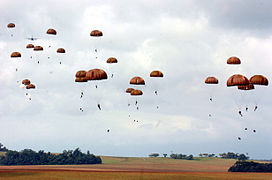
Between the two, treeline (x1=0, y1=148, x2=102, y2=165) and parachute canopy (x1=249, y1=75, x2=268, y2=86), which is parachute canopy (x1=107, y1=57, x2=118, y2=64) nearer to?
parachute canopy (x1=249, y1=75, x2=268, y2=86)

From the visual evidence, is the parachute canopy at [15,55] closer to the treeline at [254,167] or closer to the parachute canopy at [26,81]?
the parachute canopy at [26,81]

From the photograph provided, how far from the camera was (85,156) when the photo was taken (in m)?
167

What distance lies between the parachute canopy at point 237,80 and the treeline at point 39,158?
4105 inches

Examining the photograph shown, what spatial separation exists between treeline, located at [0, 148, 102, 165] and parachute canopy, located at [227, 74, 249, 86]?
104 m

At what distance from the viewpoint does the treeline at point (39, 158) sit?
164 metres

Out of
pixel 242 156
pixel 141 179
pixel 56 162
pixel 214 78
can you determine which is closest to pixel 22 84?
pixel 141 179

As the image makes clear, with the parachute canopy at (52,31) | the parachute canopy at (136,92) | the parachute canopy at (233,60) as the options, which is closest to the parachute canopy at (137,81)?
the parachute canopy at (136,92)

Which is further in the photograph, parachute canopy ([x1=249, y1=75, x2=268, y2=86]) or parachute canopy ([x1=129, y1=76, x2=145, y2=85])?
parachute canopy ([x1=129, y1=76, x2=145, y2=85])

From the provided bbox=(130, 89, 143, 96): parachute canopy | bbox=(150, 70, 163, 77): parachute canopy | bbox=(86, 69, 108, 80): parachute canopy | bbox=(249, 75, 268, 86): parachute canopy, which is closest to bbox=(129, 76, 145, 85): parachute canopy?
bbox=(150, 70, 163, 77): parachute canopy

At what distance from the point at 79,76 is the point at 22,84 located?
2194cm

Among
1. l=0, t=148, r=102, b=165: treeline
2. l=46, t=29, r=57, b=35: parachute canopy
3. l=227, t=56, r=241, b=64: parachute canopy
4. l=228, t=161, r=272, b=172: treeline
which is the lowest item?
l=228, t=161, r=272, b=172: treeline

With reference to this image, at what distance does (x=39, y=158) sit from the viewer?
16612 cm

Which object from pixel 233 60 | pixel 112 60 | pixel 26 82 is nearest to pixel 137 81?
pixel 112 60

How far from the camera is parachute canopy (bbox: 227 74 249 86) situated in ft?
235
